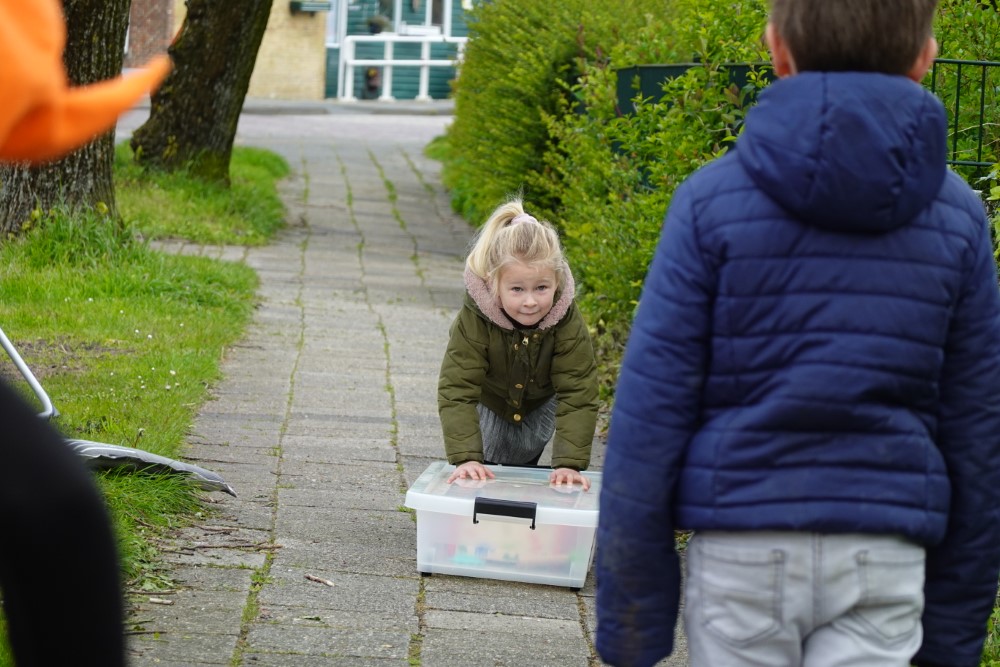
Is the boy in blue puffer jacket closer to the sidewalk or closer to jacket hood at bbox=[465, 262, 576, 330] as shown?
the sidewalk

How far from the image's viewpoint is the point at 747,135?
215 cm

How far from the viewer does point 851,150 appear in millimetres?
2051

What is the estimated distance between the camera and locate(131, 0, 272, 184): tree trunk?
1134cm

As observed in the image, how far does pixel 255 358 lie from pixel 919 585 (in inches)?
203

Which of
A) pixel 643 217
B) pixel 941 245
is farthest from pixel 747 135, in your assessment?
pixel 643 217

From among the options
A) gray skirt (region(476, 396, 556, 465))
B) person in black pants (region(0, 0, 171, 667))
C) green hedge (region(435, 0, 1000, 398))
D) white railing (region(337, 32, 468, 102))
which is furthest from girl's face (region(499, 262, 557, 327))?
white railing (region(337, 32, 468, 102))

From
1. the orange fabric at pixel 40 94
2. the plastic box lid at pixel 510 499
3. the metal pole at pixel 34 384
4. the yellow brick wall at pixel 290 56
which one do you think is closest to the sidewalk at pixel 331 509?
the plastic box lid at pixel 510 499

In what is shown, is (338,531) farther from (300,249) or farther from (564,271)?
(300,249)

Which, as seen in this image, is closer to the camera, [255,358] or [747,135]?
[747,135]

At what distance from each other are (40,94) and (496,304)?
8.55 ft

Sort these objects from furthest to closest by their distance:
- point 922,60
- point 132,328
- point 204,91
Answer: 1. point 204,91
2. point 132,328
3. point 922,60

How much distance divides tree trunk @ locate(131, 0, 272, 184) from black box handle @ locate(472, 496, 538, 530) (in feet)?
26.8

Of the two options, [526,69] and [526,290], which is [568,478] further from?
[526,69]

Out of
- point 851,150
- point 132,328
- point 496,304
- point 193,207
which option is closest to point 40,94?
point 851,150
